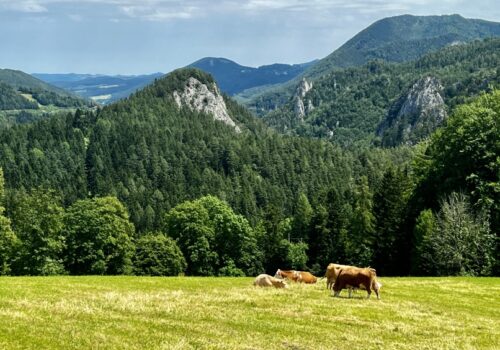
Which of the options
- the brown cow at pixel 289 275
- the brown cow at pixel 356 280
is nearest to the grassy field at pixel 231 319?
the brown cow at pixel 356 280

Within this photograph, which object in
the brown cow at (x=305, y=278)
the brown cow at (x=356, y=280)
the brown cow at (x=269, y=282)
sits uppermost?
the brown cow at (x=356, y=280)

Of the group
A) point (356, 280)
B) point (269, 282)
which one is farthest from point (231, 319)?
point (269, 282)

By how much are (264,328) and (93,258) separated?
65514mm

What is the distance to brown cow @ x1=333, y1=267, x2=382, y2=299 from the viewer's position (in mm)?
31250

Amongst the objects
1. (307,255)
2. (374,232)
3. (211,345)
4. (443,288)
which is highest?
(211,345)

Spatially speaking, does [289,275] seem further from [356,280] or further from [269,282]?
[356,280]

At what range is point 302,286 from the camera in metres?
35.9

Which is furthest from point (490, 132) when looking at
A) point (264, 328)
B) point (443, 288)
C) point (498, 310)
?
point (264, 328)

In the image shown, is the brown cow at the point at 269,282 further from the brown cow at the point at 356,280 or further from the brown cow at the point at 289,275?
the brown cow at the point at 356,280

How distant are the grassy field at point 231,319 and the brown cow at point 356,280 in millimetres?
691

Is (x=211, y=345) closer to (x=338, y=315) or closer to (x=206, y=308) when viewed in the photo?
(x=206, y=308)

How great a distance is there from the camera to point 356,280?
3142cm

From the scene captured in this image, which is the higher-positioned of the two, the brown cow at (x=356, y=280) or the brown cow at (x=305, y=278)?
the brown cow at (x=356, y=280)

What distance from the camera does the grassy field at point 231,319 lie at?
19344mm
